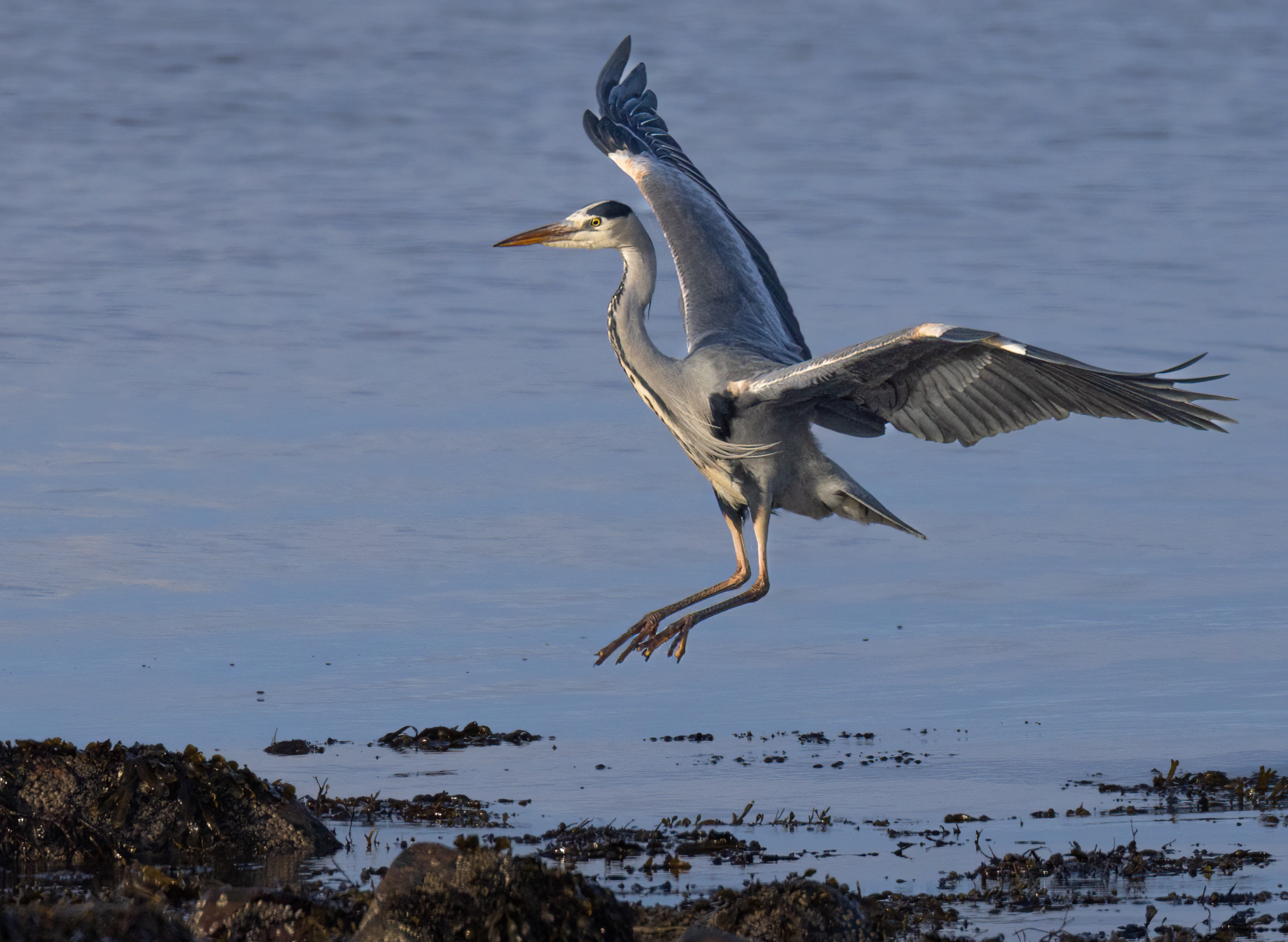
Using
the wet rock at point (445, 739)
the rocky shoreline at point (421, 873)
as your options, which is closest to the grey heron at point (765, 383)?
the wet rock at point (445, 739)

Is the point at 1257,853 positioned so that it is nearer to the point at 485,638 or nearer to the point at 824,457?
the point at 824,457

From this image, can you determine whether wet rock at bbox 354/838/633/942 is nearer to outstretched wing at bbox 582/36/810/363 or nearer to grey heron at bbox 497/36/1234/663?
grey heron at bbox 497/36/1234/663

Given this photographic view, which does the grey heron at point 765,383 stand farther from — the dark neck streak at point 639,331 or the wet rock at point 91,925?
the wet rock at point 91,925

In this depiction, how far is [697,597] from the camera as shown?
361 inches

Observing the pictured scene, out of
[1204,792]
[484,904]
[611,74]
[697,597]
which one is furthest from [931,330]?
[611,74]

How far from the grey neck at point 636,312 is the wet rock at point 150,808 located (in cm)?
272

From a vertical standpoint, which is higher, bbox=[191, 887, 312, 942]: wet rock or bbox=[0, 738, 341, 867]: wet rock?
bbox=[0, 738, 341, 867]: wet rock

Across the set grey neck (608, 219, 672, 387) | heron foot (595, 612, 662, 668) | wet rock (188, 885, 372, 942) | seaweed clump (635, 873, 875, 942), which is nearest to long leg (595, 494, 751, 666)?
heron foot (595, 612, 662, 668)

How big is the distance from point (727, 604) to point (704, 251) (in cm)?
209

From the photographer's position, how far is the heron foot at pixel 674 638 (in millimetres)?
8906

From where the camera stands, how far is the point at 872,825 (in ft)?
26.1

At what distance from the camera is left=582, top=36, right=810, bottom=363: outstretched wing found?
32.8 feet

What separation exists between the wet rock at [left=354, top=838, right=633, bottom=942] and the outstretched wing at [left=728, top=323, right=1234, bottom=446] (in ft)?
8.98

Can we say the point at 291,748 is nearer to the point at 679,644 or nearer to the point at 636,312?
the point at 679,644
